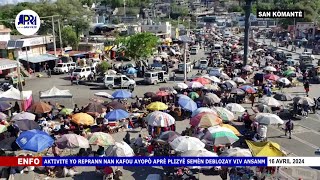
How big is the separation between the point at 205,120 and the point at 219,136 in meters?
2.15

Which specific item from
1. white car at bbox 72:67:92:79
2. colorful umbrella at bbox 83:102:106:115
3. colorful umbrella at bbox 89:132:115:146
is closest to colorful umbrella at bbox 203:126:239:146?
colorful umbrella at bbox 89:132:115:146

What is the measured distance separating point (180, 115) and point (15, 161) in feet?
40.8

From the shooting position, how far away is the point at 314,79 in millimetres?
35406

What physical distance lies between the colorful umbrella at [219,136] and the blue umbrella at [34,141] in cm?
628

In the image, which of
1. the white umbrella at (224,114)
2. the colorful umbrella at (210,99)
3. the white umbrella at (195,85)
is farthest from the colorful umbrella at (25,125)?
the white umbrella at (195,85)

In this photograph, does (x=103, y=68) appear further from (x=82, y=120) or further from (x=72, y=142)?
(x=72, y=142)

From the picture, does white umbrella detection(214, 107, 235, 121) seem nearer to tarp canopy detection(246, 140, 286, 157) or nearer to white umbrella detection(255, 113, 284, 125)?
white umbrella detection(255, 113, 284, 125)

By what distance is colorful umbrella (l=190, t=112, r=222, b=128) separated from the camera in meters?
17.6

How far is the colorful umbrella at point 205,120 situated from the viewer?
17609 mm

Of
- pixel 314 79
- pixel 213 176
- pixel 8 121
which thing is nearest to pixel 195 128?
pixel 213 176

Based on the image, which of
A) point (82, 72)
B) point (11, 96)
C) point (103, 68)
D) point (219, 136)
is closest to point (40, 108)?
point (11, 96)

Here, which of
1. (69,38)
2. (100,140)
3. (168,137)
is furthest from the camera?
(69,38)

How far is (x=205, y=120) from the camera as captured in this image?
17.8 m

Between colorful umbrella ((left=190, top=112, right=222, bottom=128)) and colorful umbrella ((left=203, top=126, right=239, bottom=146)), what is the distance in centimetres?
142
